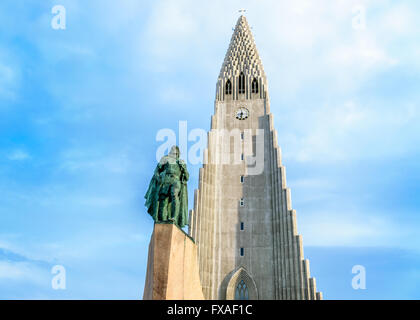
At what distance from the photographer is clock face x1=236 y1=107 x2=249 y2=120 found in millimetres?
43094

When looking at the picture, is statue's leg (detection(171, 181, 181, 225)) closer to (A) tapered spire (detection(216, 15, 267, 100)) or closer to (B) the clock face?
(B) the clock face

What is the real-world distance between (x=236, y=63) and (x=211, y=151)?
13.6 meters

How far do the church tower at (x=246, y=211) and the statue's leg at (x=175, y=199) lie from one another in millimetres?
23216

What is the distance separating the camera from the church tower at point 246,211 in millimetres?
33906

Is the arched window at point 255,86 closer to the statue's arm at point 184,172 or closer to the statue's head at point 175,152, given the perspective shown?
the statue's head at point 175,152

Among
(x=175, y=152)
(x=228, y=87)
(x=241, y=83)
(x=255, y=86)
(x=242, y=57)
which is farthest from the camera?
(x=242, y=57)

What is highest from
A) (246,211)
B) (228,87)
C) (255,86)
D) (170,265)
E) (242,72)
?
(242,72)

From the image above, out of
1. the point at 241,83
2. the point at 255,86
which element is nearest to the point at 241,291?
the point at 255,86

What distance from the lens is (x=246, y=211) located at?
37.6 meters

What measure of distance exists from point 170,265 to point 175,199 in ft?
7.04

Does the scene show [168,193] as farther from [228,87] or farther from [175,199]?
[228,87]

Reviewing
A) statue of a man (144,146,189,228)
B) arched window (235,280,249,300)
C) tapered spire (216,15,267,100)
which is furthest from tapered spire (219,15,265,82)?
statue of a man (144,146,189,228)

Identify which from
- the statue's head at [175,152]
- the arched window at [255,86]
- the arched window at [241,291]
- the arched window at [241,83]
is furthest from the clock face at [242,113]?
the statue's head at [175,152]
